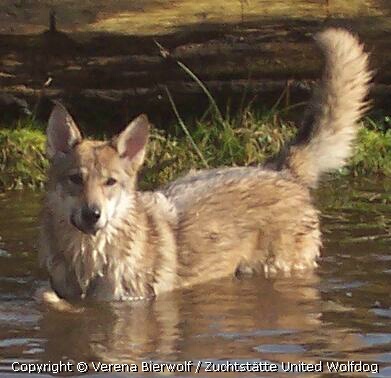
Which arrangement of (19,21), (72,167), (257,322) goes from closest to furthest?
(257,322) < (72,167) < (19,21)

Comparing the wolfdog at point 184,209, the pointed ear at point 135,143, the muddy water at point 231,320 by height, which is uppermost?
the pointed ear at point 135,143

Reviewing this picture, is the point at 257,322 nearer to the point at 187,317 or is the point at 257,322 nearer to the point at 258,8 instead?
the point at 187,317

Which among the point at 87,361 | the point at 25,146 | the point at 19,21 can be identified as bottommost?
the point at 87,361

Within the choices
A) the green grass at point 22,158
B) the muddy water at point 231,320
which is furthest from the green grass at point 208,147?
the muddy water at point 231,320

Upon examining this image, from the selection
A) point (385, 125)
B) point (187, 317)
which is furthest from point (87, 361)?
point (385, 125)

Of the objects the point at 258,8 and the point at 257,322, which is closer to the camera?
the point at 257,322

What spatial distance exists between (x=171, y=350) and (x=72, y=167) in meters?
1.67

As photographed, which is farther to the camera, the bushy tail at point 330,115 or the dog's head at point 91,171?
the bushy tail at point 330,115

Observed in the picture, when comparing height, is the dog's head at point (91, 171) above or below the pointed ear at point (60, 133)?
below

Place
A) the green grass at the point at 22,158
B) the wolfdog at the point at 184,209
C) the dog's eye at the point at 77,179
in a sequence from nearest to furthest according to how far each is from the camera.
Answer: the dog's eye at the point at 77,179 → the wolfdog at the point at 184,209 → the green grass at the point at 22,158

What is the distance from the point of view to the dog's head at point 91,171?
788 centimetres

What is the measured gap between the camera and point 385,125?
1208 cm

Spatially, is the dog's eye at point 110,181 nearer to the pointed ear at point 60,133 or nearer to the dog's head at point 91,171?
the dog's head at point 91,171

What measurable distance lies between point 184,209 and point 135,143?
0.67m
